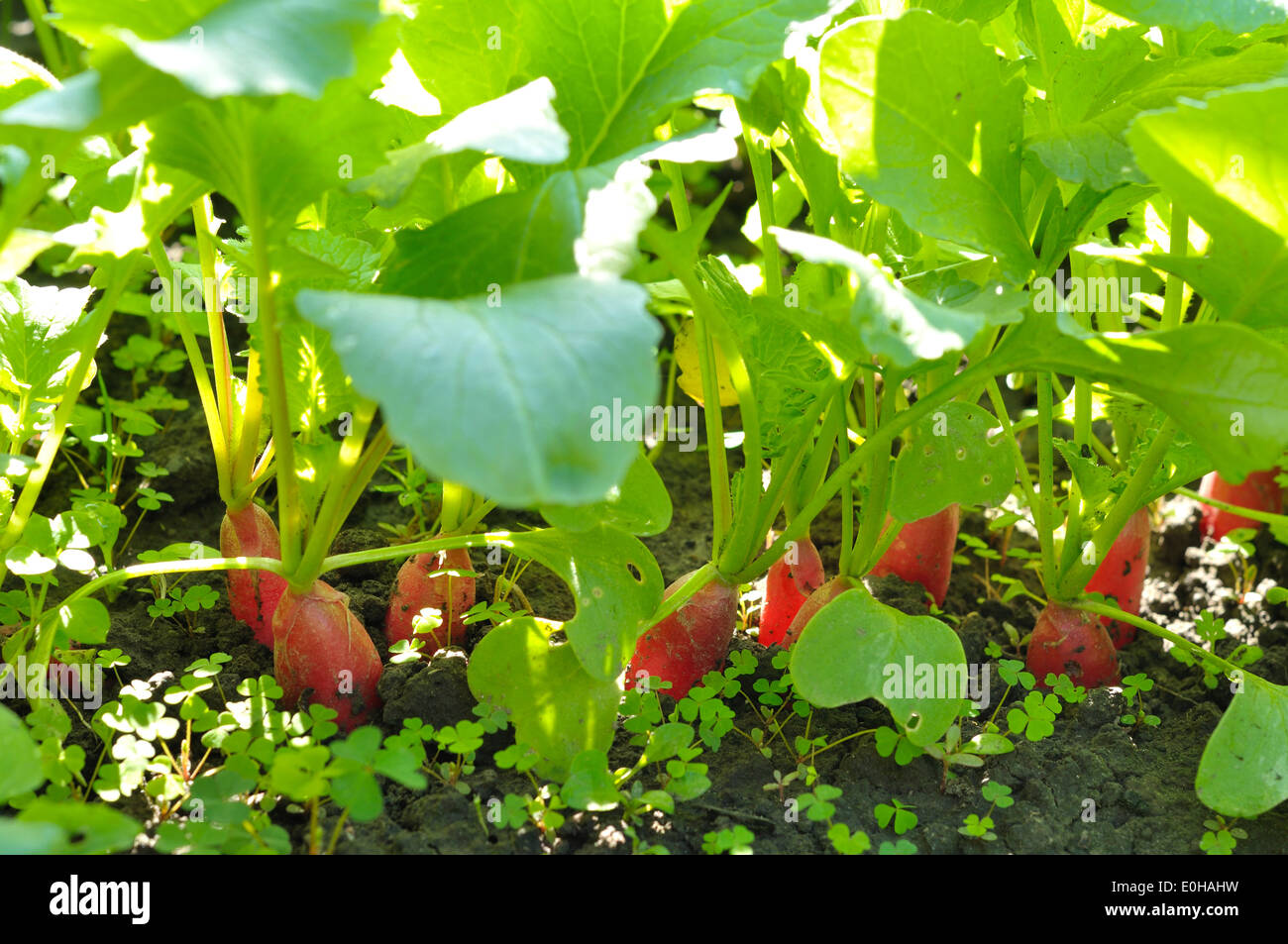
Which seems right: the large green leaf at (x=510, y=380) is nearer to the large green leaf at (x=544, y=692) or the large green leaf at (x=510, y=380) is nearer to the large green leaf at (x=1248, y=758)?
the large green leaf at (x=544, y=692)

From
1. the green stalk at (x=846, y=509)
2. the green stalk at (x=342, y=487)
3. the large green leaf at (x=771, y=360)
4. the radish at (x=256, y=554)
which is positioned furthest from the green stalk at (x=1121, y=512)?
the radish at (x=256, y=554)

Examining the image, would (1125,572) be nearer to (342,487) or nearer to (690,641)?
(690,641)

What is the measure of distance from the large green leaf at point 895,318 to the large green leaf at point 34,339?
81cm

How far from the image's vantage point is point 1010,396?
2.16 metres

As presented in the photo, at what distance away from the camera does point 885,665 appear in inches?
42.6

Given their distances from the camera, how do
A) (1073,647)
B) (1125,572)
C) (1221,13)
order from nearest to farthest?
(1221,13)
(1073,647)
(1125,572)

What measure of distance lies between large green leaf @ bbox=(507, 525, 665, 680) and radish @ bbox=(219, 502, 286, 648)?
14.1 inches

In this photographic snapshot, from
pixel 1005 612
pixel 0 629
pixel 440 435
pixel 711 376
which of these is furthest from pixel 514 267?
pixel 1005 612

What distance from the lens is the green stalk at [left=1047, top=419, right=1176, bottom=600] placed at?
1.18 m

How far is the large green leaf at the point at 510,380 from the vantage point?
0.70 meters

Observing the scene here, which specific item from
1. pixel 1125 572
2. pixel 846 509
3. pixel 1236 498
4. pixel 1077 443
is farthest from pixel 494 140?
pixel 1236 498

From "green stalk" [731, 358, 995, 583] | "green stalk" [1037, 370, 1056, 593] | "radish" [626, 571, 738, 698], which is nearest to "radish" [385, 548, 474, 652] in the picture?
"radish" [626, 571, 738, 698]

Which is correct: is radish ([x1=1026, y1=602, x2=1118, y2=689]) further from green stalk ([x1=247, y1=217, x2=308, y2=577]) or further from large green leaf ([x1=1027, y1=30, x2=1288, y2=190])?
green stalk ([x1=247, y1=217, x2=308, y2=577])

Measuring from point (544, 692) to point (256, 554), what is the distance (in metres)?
0.44
